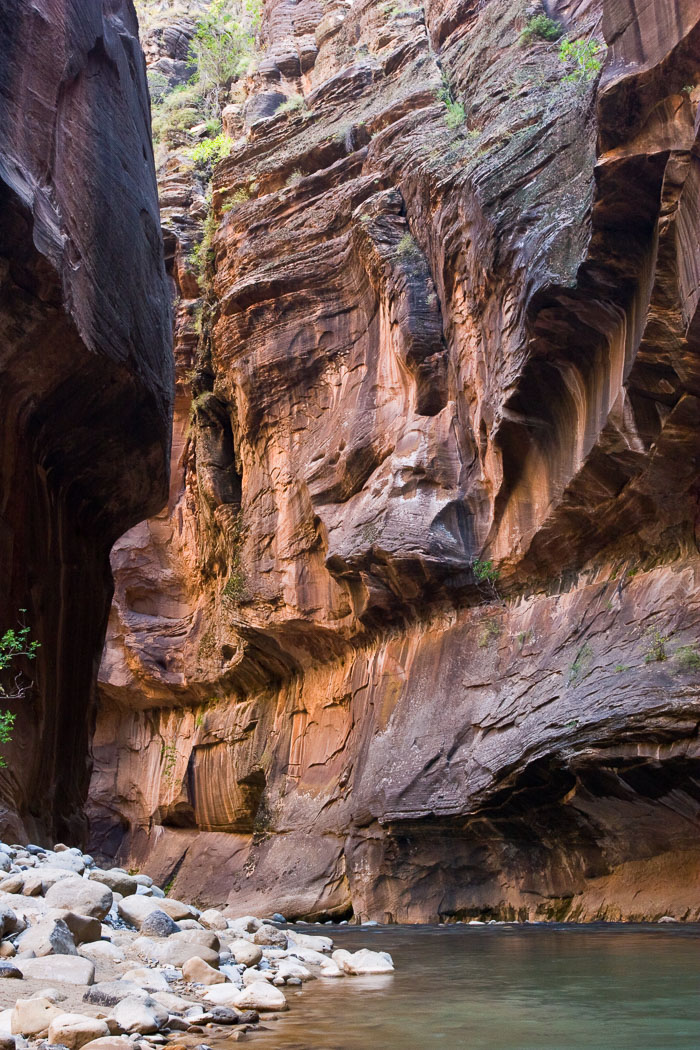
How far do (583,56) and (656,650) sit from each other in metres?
9.27

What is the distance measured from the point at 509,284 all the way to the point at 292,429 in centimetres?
756

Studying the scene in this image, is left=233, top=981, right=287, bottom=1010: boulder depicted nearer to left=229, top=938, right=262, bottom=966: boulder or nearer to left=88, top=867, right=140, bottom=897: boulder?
left=229, top=938, right=262, bottom=966: boulder

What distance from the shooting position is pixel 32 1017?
11.4 feet

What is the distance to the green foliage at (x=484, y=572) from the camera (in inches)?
640

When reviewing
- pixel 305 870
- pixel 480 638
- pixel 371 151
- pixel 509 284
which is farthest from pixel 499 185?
pixel 305 870

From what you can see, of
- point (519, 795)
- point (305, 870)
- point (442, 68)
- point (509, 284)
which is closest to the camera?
point (519, 795)

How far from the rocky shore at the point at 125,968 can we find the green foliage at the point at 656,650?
6.37m

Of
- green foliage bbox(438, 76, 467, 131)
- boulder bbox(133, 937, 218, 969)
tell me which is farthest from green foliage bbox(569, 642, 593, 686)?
green foliage bbox(438, 76, 467, 131)

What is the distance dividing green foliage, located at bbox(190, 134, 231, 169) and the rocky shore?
2709 centimetres

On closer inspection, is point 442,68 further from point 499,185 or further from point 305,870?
point 305,870

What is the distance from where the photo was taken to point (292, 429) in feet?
70.0

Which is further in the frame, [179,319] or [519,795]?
[179,319]

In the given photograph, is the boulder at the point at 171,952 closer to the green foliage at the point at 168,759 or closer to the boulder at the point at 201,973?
the boulder at the point at 201,973

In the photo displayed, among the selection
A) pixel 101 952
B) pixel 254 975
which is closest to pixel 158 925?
pixel 254 975
